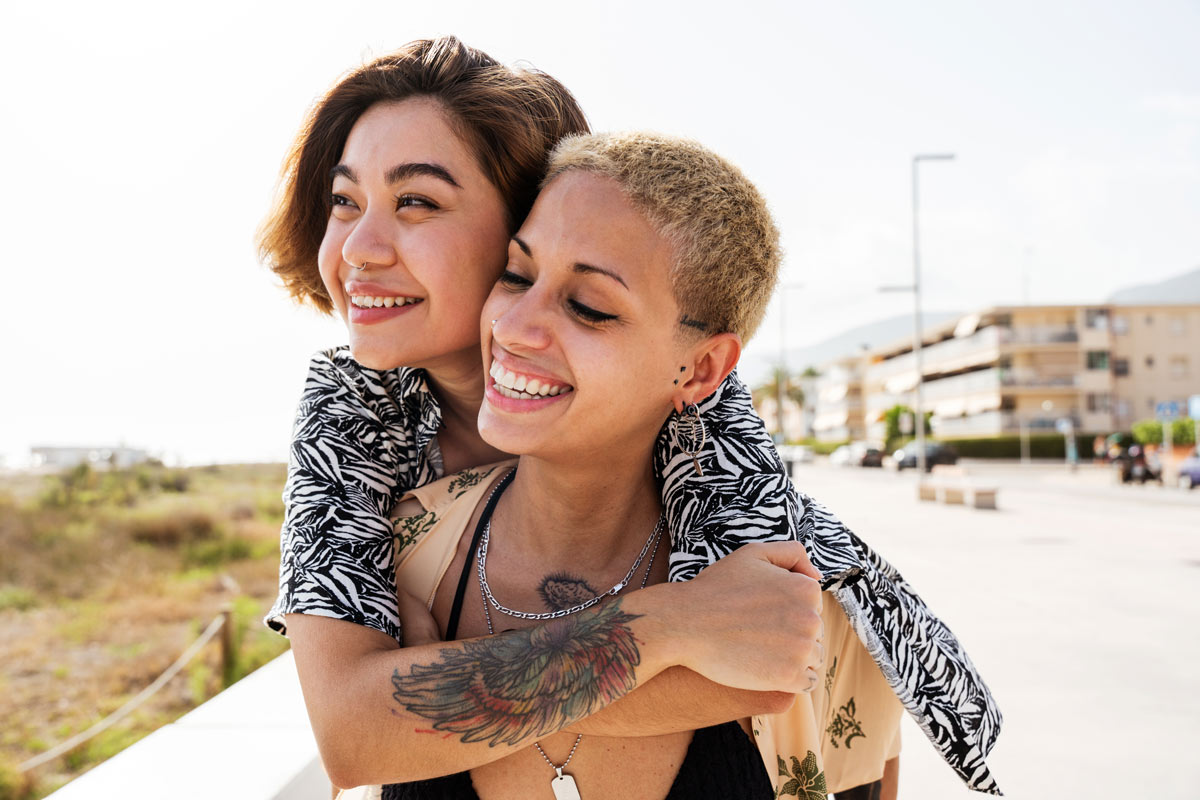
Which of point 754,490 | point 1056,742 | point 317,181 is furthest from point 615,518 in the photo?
point 1056,742

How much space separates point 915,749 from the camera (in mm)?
4387

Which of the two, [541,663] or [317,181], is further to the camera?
[317,181]

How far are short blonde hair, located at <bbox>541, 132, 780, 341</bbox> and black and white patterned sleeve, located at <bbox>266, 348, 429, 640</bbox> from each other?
0.77 m

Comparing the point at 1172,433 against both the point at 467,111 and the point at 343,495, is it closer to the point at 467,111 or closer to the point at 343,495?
the point at 467,111

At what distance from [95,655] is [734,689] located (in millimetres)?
18211

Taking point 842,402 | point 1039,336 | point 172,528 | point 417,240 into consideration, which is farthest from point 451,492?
point 842,402

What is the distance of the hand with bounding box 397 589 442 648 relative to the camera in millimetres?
1784

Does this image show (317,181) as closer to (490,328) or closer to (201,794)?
(490,328)

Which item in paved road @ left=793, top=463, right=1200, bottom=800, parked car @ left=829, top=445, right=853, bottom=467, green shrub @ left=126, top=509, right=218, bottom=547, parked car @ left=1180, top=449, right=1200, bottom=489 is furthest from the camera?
parked car @ left=829, top=445, right=853, bottom=467

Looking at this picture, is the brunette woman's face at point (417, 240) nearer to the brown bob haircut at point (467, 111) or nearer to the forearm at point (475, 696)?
the brown bob haircut at point (467, 111)

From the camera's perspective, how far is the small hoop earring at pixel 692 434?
192 cm

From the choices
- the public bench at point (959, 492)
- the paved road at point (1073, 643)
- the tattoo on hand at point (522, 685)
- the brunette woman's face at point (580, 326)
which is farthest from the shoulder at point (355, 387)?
the public bench at point (959, 492)

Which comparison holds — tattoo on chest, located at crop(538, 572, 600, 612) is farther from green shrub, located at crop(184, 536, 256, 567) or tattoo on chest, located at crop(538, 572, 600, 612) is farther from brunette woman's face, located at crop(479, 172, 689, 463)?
green shrub, located at crop(184, 536, 256, 567)

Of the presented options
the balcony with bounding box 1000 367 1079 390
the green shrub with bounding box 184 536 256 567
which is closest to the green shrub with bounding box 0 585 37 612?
the green shrub with bounding box 184 536 256 567
